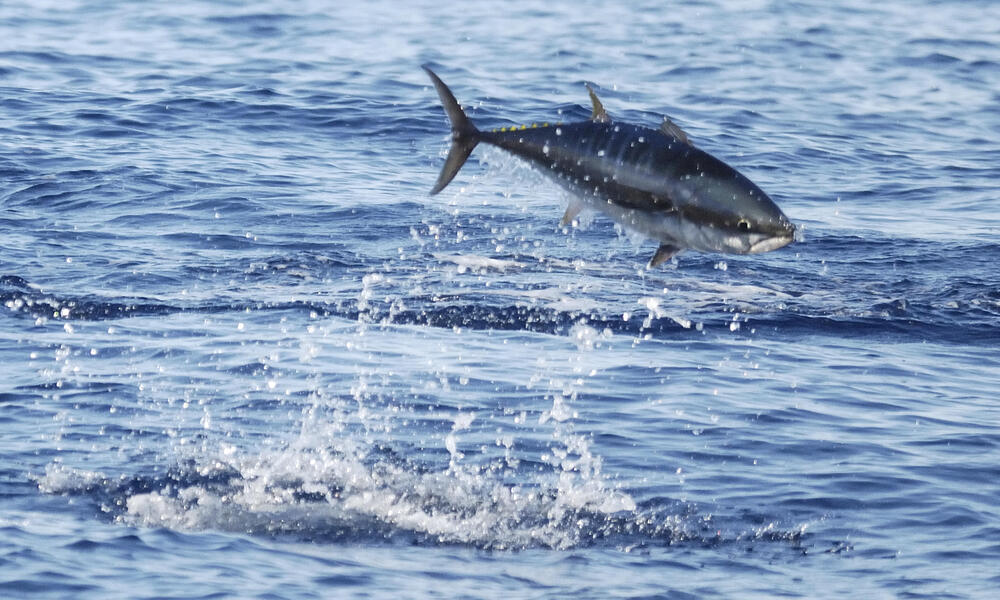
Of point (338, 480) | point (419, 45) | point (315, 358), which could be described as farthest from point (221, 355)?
point (419, 45)

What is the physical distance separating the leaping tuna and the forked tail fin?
540 millimetres

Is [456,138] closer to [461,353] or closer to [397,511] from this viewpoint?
[397,511]

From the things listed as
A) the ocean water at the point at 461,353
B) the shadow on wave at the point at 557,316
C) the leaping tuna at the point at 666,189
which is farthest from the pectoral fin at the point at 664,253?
the shadow on wave at the point at 557,316

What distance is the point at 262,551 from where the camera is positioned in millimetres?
7555

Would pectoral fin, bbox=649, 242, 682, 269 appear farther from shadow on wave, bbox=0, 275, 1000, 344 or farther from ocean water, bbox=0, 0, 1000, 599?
shadow on wave, bbox=0, 275, 1000, 344

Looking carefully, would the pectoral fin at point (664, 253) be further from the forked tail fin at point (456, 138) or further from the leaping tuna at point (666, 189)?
the forked tail fin at point (456, 138)

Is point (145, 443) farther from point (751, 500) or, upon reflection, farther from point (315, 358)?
point (751, 500)

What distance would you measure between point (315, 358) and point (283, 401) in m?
0.99

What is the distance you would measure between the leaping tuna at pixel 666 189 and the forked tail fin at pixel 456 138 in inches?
21.2

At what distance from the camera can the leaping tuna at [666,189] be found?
20.5ft

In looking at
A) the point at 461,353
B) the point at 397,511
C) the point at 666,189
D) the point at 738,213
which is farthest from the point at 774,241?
the point at 461,353

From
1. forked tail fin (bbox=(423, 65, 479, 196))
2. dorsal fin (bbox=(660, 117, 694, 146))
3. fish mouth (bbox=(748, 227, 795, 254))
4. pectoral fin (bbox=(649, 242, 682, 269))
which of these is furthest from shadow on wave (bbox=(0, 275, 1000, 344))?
fish mouth (bbox=(748, 227, 795, 254))

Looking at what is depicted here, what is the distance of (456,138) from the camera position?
704 cm

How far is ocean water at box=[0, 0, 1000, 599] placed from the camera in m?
7.71
